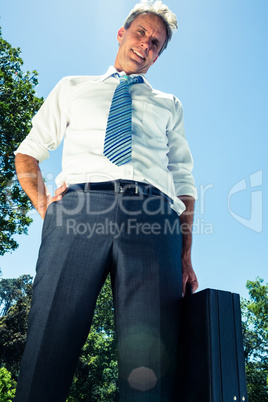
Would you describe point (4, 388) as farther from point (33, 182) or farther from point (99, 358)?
point (33, 182)

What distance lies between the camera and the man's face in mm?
2529

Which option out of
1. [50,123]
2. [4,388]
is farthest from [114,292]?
[4,388]

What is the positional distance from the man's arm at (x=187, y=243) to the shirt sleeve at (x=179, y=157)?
79 mm

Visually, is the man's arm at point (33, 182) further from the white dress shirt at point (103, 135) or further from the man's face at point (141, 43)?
the man's face at point (141, 43)

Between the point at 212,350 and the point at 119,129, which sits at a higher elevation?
the point at 119,129

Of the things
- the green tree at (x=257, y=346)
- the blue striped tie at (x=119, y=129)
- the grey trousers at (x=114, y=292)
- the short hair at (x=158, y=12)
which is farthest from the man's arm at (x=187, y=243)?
the green tree at (x=257, y=346)

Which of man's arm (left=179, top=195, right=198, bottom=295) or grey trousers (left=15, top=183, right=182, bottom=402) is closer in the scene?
grey trousers (left=15, top=183, right=182, bottom=402)

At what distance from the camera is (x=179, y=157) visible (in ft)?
8.05

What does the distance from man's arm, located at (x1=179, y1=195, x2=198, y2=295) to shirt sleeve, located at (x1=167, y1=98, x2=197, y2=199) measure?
3.1 inches

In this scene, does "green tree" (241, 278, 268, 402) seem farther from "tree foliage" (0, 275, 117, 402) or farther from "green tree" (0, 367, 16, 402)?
"green tree" (0, 367, 16, 402)

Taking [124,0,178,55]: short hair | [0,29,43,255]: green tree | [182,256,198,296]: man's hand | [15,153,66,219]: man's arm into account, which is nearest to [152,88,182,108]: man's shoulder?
[124,0,178,55]: short hair

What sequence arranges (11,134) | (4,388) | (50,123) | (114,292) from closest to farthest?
(114,292), (50,123), (11,134), (4,388)

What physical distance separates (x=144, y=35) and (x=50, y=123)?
111 cm

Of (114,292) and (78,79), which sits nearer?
(114,292)
